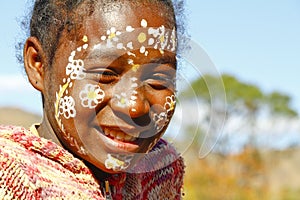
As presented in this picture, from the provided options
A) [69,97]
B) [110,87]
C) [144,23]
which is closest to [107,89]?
[110,87]

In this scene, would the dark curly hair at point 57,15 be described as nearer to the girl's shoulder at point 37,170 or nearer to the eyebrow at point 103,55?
the eyebrow at point 103,55

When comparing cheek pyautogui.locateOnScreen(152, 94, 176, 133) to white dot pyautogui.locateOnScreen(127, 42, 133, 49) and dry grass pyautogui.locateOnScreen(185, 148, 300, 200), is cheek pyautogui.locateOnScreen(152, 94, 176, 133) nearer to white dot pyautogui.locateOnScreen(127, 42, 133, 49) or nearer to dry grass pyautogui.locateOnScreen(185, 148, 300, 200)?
white dot pyautogui.locateOnScreen(127, 42, 133, 49)

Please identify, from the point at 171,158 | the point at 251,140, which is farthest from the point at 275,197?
the point at 171,158

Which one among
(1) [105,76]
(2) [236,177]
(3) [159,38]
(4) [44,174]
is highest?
(3) [159,38]

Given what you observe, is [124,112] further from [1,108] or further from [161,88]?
[1,108]

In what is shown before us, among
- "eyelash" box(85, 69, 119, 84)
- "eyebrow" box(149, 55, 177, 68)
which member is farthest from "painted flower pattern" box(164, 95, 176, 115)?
"eyelash" box(85, 69, 119, 84)

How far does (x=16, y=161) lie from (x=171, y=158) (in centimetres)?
77

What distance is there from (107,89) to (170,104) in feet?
0.75

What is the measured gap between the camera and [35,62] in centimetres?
201

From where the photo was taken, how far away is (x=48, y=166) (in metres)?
1.87

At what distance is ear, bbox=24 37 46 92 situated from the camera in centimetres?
200

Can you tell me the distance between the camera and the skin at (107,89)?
1.87 m

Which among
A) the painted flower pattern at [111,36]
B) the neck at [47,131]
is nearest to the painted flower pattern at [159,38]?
the painted flower pattern at [111,36]

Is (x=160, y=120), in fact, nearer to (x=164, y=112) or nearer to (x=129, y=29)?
(x=164, y=112)
